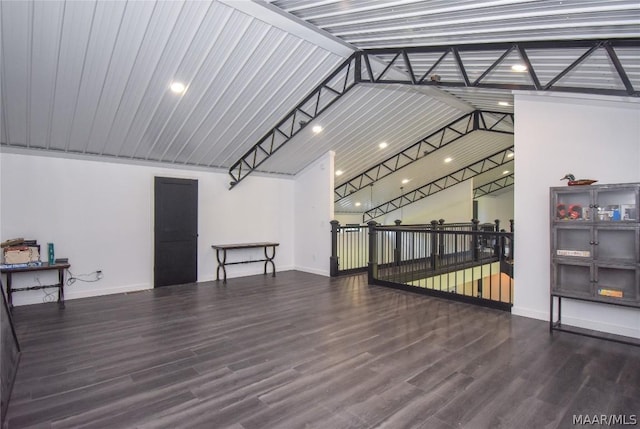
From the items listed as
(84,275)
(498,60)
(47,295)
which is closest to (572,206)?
(498,60)

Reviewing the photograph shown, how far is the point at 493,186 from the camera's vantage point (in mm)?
15852

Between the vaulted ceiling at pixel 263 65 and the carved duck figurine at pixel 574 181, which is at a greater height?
the vaulted ceiling at pixel 263 65

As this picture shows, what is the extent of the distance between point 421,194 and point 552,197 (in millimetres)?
9537

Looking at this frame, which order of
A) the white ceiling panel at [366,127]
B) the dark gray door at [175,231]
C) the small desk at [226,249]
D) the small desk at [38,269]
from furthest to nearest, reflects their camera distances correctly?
the small desk at [226,249] < the dark gray door at [175,231] < the white ceiling panel at [366,127] < the small desk at [38,269]

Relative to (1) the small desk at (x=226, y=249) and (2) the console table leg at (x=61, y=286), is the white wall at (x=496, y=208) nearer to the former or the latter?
(1) the small desk at (x=226, y=249)

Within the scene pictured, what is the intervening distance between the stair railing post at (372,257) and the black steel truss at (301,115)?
2.57 metres

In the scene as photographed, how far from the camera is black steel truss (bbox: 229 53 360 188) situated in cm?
511

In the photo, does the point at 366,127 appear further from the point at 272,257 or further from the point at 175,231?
the point at 175,231

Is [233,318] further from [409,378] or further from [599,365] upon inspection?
[599,365]

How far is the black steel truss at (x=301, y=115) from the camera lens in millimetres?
5109

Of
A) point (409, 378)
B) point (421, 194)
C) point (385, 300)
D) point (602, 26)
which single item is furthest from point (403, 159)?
point (409, 378)

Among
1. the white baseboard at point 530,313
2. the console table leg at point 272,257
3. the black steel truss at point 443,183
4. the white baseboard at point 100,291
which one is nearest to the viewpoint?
the white baseboard at point 530,313
